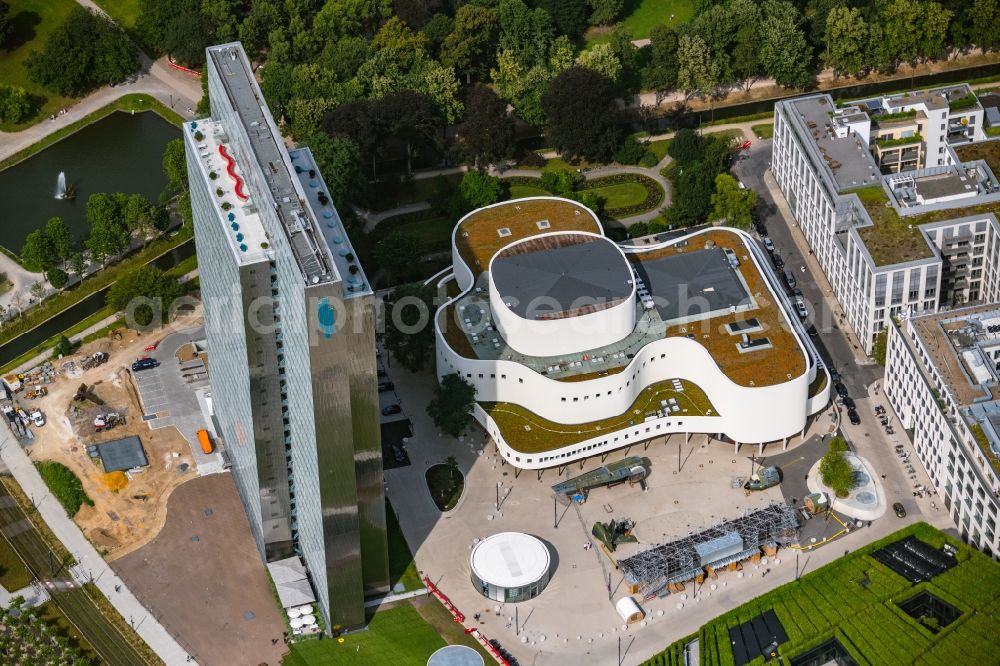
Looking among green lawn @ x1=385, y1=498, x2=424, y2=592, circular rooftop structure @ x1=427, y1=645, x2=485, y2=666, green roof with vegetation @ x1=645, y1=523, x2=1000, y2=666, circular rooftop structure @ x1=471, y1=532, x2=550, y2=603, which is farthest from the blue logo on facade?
green roof with vegetation @ x1=645, y1=523, x2=1000, y2=666

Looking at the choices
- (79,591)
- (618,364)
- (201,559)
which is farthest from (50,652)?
(618,364)

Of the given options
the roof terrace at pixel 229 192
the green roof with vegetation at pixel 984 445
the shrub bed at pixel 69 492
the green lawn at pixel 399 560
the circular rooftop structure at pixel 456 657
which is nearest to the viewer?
the roof terrace at pixel 229 192

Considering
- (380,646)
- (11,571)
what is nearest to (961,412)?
(380,646)

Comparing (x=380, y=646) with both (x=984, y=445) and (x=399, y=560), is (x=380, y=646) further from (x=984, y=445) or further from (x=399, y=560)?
(x=984, y=445)

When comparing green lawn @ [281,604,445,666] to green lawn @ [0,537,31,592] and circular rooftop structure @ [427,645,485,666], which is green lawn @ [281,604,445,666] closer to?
circular rooftop structure @ [427,645,485,666]

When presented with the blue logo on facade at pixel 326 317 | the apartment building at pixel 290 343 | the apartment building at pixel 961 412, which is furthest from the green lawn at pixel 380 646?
the apartment building at pixel 961 412

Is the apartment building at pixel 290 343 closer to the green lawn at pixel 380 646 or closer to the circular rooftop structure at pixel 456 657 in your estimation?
the green lawn at pixel 380 646

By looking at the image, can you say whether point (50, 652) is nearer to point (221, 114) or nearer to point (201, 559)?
point (201, 559)
